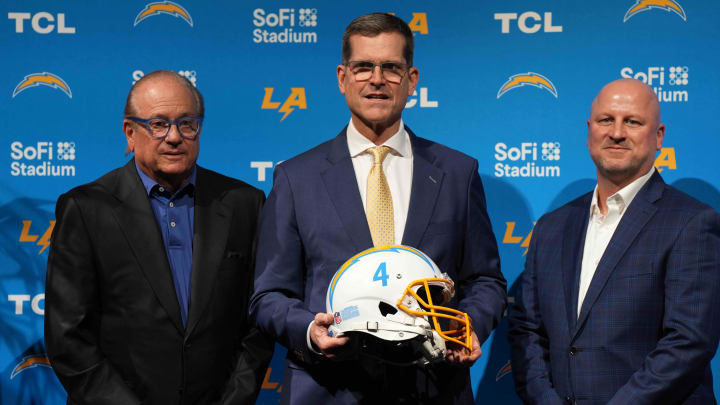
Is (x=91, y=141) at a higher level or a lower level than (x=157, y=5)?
lower

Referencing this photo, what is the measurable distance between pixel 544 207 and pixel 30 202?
266 centimetres

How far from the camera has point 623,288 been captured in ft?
9.87

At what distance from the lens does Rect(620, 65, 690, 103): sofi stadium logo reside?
402 centimetres

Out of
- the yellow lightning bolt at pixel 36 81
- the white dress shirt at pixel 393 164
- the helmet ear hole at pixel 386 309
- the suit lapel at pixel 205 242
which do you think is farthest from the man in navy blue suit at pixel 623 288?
the yellow lightning bolt at pixel 36 81

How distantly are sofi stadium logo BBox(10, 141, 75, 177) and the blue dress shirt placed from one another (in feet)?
3.60

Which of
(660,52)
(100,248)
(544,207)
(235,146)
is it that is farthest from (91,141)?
(660,52)

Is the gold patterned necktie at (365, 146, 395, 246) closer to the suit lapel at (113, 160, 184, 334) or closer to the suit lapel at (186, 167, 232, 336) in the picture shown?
the suit lapel at (186, 167, 232, 336)

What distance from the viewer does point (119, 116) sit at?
4141 millimetres

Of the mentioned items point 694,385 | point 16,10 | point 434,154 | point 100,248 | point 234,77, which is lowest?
point 694,385

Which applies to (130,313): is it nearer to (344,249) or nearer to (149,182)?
(149,182)

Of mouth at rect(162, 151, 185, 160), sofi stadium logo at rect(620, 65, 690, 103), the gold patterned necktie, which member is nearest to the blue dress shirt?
mouth at rect(162, 151, 185, 160)

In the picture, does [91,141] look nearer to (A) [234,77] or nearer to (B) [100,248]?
(A) [234,77]

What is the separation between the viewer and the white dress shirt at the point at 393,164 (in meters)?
2.95

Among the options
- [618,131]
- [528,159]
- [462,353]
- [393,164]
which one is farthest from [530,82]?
[462,353]
